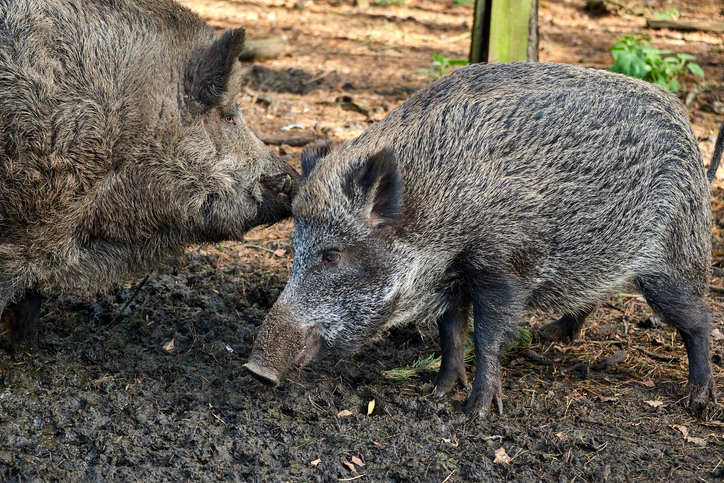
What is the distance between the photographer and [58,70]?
12.5ft

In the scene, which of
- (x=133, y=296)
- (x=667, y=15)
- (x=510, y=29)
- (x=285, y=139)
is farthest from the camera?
(x=667, y=15)

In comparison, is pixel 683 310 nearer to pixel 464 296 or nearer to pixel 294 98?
pixel 464 296

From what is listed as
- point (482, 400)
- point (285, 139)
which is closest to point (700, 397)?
point (482, 400)

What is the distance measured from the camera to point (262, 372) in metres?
3.57

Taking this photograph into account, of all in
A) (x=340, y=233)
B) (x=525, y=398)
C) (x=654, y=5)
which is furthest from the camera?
(x=654, y=5)

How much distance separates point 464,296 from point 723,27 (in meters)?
9.71

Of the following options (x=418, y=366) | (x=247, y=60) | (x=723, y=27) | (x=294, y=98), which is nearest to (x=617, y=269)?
(x=418, y=366)

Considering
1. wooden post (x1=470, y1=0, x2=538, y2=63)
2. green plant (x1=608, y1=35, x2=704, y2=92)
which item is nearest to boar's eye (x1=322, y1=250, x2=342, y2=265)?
wooden post (x1=470, y1=0, x2=538, y2=63)

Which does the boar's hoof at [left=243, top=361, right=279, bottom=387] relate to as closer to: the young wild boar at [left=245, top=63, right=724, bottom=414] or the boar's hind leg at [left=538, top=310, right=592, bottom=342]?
the young wild boar at [left=245, top=63, right=724, bottom=414]

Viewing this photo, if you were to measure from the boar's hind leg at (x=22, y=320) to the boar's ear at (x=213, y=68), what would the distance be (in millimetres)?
1495

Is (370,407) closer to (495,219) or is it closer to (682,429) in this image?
(495,219)

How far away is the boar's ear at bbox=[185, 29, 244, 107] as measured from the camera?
4.07 meters

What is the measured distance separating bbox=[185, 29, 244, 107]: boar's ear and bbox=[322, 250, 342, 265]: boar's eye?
1117 mm

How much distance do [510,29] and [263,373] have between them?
4398 millimetres
